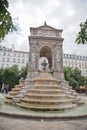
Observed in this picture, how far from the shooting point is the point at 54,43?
2089 cm

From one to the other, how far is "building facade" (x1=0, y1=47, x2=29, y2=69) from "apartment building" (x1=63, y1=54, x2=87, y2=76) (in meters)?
26.8

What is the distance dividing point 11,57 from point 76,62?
39927 mm

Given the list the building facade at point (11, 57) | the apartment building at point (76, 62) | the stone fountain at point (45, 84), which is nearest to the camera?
the stone fountain at point (45, 84)

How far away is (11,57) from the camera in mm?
76375

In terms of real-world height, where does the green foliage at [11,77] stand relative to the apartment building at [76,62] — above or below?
below

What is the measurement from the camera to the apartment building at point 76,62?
9276cm

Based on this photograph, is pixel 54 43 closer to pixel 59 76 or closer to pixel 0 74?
pixel 59 76

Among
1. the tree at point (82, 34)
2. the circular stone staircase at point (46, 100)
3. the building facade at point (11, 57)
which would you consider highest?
the building facade at point (11, 57)

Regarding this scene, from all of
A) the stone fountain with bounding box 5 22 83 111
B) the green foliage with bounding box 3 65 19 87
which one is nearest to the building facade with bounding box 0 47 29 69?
the green foliage with bounding box 3 65 19 87

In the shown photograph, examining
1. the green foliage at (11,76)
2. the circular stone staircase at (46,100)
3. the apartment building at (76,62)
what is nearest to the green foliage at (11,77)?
the green foliage at (11,76)

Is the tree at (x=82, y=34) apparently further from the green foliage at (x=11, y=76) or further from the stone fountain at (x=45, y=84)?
the green foliage at (x=11, y=76)

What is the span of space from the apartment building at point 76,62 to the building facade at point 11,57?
2681 cm

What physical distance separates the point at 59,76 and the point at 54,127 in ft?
40.8

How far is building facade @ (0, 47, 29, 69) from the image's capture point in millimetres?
75125
